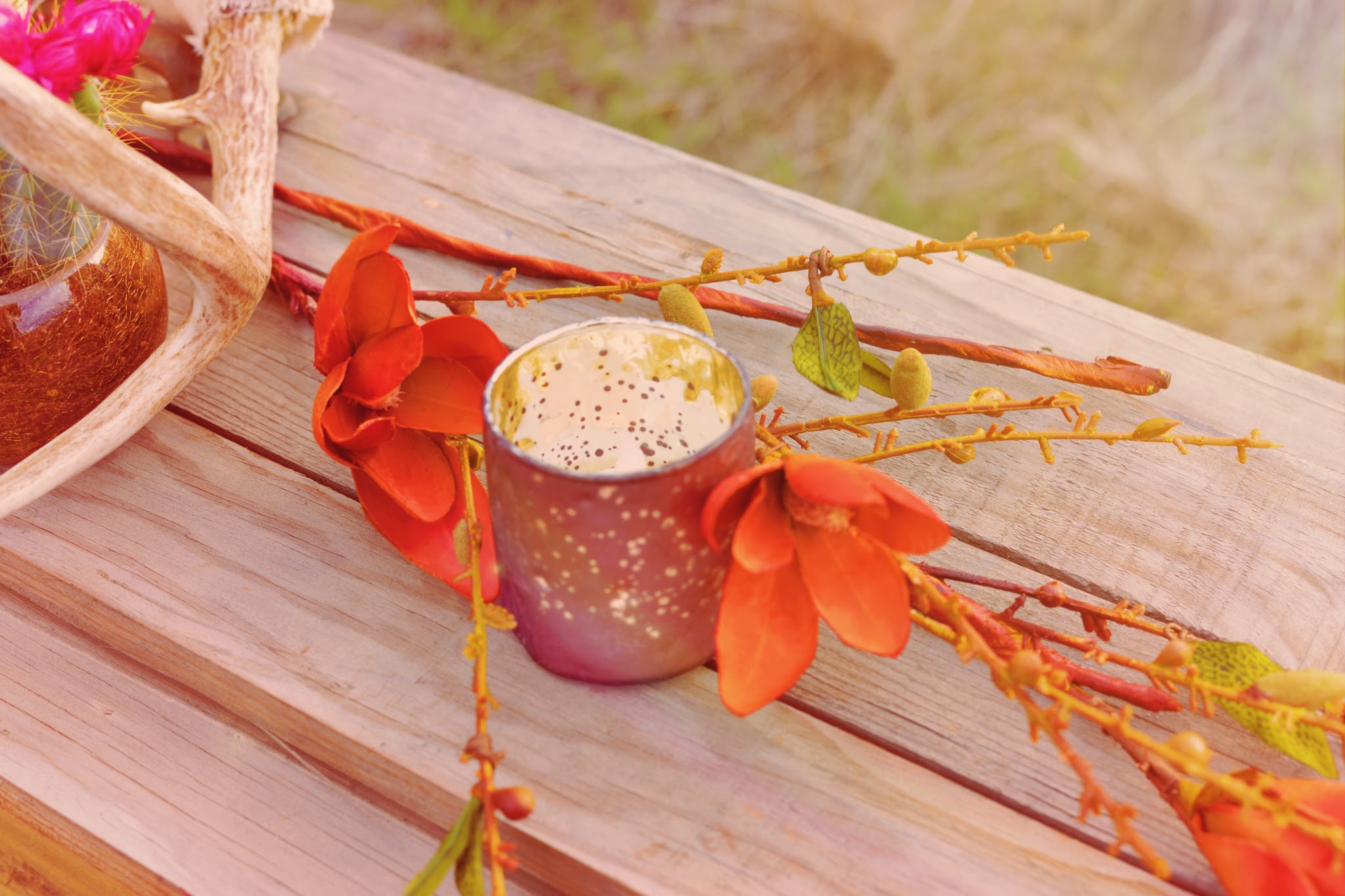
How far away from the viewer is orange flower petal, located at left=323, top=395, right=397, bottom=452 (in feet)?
1.70

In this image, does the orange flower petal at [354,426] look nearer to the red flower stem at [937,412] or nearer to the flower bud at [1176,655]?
the red flower stem at [937,412]

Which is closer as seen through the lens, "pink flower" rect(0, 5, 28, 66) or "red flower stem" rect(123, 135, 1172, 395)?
"pink flower" rect(0, 5, 28, 66)

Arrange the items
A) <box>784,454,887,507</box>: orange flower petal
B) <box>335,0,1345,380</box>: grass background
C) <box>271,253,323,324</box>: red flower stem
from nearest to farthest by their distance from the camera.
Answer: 1. <box>784,454,887,507</box>: orange flower petal
2. <box>271,253,323,324</box>: red flower stem
3. <box>335,0,1345,380</box>: grass background

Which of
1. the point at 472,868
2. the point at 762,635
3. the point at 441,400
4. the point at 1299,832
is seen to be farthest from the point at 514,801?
the point at 1299,832

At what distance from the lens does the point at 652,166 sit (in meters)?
0.96

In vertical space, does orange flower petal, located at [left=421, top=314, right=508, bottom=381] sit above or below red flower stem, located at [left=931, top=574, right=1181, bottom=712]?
above

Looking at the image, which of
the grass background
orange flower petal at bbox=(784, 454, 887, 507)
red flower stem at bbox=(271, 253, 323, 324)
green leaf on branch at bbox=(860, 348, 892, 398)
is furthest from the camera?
the grass background

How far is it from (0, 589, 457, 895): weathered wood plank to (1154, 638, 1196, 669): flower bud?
417 millimetres

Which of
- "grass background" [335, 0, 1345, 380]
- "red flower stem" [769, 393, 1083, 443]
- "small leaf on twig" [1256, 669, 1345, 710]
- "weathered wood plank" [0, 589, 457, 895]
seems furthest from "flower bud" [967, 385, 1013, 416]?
"grass background" [335, 0, 1345, 380]

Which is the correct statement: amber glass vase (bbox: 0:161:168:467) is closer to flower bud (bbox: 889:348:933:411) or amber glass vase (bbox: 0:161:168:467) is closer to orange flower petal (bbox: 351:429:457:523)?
orange flower petal (bbox: 351:429:457:523)

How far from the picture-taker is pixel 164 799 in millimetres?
561

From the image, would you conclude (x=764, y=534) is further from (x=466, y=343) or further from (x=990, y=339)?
(x=990, y=339)

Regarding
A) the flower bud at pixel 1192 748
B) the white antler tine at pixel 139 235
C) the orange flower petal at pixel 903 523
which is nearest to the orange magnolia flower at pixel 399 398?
the white antler tine at pixel 139 235

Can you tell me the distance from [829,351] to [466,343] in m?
0.22
